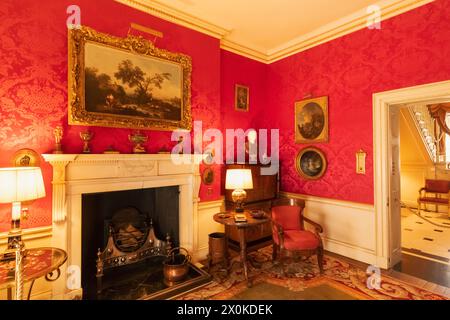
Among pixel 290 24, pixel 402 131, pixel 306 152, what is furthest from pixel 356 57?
pixel 402 131

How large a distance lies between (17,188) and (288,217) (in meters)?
3.50

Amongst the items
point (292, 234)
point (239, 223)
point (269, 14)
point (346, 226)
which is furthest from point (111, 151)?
point (346, 226)

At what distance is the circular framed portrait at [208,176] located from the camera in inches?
157

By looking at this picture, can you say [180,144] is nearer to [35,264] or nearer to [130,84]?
[130,84]

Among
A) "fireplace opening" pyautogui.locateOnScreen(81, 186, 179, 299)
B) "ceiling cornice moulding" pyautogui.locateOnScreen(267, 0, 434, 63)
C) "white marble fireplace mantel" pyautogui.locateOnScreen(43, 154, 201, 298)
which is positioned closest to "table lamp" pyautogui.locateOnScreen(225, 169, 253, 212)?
"white marble fireplace mantel" pyautogui.locateOnScreen(43, 154, 201, 298)

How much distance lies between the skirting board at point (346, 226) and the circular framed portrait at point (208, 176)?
1.97 metres

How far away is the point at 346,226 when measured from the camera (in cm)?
406

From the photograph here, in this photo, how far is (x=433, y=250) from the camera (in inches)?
166

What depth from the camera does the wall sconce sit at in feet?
12.6

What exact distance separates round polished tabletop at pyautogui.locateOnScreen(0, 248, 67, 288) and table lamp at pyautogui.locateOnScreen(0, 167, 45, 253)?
0.17 metres

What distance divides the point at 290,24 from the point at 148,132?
10.2ft

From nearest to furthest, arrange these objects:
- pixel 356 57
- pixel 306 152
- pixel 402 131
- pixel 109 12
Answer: pixel 109 12 → pixel 356 57 → pixel 306 152 → pixel 402 131

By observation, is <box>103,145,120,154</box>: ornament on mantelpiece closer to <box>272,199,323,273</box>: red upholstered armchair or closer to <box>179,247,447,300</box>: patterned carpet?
<box>179,247,447,300</box>: patterned carpet
